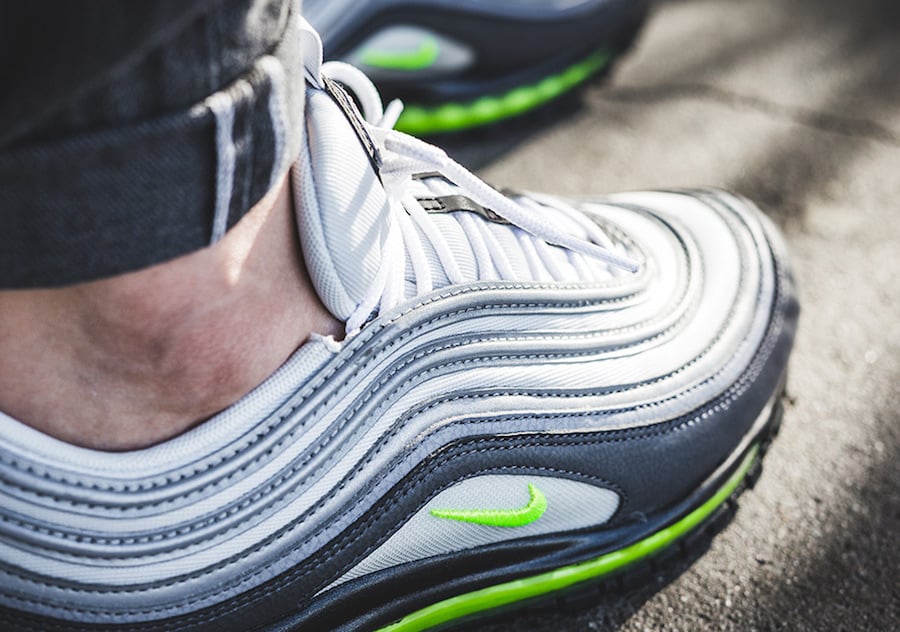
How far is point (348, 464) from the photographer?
1.74 ft

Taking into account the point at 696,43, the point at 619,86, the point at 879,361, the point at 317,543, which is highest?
the point at 317,543

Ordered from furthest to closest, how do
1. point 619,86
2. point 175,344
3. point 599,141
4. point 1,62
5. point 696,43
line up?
point 696,43 < point 619,86 < point 599,141 < point 175,344 < point 1,62

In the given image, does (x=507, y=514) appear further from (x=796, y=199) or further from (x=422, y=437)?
(x=796, y=199)

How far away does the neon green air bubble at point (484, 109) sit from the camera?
122 centimetres

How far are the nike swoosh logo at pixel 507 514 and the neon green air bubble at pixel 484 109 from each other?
73 cm

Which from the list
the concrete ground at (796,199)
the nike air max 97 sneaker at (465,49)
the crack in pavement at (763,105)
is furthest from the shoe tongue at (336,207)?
the crack in pavement at (763,105)

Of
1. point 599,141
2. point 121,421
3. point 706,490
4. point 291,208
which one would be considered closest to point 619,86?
point 599,141

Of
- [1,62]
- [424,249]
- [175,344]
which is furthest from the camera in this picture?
[424,249]

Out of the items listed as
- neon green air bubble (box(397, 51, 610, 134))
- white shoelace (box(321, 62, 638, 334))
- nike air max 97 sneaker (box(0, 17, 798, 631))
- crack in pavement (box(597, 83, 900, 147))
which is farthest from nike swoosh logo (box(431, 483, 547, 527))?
crack in pavement (box(597, 83, 900, 147))

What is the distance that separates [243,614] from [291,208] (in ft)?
0.83

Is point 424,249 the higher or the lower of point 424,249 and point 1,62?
the lower

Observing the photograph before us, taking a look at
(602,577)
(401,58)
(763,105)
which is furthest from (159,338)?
(763,105)

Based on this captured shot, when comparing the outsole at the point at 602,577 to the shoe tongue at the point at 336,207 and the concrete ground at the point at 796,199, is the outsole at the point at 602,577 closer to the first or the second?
the concrete ground at the point at 796,199

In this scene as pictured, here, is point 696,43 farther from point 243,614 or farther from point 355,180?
point 243,614
